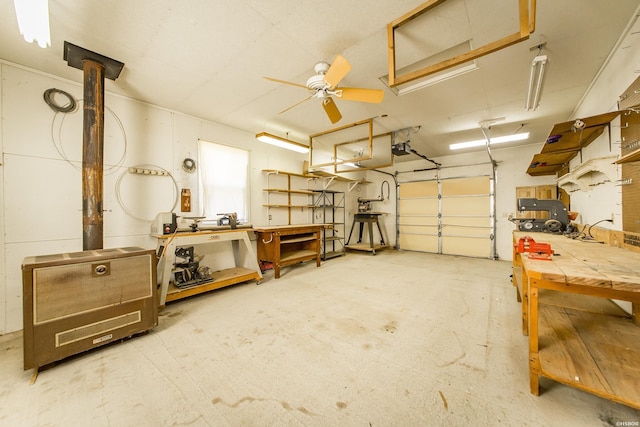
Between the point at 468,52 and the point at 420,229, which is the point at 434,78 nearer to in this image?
the point at 468,52

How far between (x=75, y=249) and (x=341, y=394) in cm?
345

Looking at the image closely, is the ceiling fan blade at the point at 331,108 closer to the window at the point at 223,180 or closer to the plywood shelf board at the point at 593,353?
the window at the point at 223,180

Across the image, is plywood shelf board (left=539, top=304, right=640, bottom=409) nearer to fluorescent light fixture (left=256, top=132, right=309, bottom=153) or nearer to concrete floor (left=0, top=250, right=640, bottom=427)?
concrete floor (left=0, top=250, right=640, bottom=427)

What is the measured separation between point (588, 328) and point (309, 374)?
6.91ft

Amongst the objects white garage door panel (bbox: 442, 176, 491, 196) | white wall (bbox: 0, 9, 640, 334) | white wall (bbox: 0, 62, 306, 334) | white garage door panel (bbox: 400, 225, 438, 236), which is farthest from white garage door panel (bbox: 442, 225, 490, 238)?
white wall (bbox: 0, 62, 306, 334)

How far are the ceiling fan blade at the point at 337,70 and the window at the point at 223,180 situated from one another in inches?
105

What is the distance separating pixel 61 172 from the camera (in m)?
2.62

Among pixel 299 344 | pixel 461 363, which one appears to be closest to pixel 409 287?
pixel 461 363

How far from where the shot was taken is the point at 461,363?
1731 mm

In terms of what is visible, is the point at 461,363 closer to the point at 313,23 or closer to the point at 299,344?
the point at 299,344

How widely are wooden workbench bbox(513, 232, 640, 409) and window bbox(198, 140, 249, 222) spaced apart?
4.15 metres

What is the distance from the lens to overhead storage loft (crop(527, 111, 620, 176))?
2148mm

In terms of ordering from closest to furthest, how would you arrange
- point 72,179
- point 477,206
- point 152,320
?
point 152,320 < point 72,179 < point 477,206

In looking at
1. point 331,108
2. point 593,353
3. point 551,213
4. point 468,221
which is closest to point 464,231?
point 468,221
